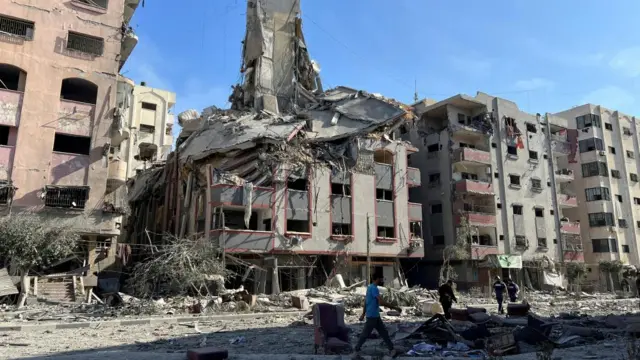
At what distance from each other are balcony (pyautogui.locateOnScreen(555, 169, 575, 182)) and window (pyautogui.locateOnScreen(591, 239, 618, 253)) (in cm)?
705

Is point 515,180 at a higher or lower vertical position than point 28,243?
higher

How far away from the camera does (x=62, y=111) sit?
89.9ft

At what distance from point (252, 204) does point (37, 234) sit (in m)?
13.1

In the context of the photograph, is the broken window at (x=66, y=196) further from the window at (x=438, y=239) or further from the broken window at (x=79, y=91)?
the window at (x=438, y=239)

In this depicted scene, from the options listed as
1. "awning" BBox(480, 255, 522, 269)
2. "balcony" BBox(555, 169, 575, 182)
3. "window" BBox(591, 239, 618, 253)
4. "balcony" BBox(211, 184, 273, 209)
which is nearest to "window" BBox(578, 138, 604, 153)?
"balcony" BBox(555, 169, 575, 182)

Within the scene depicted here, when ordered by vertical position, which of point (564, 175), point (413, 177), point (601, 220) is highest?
point (564, 175)

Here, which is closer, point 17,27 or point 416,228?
point 17,27

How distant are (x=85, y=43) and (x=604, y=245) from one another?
50546mm

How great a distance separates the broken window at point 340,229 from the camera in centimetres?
3541

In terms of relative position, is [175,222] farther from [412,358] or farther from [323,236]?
[412,358]

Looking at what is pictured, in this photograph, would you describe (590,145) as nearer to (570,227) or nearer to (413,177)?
(570,227)

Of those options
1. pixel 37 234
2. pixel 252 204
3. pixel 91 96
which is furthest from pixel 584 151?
pixel 37 234

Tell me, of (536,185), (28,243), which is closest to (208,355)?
(28,243)

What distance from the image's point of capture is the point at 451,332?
11.2 metres
